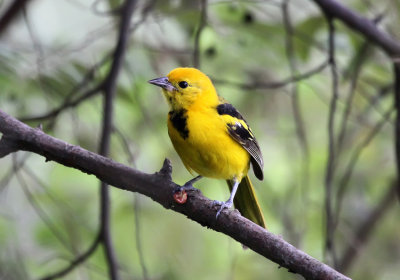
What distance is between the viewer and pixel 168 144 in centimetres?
494

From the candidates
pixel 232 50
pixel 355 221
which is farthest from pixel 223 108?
pixel 355 221

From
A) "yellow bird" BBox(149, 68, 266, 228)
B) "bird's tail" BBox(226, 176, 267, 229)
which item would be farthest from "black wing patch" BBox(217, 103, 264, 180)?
"bird's tail" BBox(226, 176, 267, 229)

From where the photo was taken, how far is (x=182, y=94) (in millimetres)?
3447

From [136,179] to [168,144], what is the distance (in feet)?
8.79

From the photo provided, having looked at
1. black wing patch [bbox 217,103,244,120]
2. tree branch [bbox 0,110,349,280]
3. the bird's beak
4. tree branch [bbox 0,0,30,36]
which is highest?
tree branch [bbox 0,0,30,36]

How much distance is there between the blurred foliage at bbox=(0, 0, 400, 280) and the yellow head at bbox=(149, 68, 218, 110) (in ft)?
1.02

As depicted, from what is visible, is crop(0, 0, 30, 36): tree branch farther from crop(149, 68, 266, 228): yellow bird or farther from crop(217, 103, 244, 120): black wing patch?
crop(217, 103, 244, 120): black wing patch

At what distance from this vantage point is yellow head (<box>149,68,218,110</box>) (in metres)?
3.43

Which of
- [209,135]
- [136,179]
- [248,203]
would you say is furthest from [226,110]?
[136,179]

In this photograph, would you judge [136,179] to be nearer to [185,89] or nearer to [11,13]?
[185,89]

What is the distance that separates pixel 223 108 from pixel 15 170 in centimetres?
118

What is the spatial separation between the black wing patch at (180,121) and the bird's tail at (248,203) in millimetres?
589

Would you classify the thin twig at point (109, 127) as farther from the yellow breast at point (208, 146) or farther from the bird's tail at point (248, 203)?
the bird's tail at point (248, 203)

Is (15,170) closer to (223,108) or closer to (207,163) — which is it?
(207,163)
